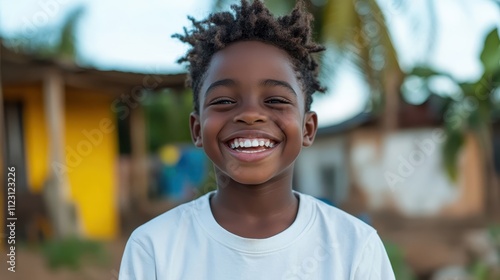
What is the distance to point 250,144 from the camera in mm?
1737

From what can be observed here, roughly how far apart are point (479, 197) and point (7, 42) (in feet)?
38.9

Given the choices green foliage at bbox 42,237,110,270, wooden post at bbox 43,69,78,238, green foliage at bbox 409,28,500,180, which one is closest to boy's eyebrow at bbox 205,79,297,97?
green foliage at bbox 42,237,110,270

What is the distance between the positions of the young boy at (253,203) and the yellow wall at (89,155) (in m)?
8.84

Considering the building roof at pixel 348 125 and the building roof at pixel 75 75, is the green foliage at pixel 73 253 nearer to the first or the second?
the building roof at pixel 75 75

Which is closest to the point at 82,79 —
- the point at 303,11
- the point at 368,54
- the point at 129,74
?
the point at 129,74

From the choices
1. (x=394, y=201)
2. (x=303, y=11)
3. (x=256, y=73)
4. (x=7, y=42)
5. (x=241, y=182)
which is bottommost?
(x=394, y=201)

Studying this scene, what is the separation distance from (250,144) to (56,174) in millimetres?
7468

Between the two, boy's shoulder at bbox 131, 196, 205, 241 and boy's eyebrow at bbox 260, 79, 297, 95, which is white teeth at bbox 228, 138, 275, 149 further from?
boy's shoulder at bbox 131, 196, 205, 241

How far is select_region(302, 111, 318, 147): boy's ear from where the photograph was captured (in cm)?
198

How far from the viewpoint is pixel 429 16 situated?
890 centimetres

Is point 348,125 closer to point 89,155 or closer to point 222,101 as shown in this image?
point 89,155

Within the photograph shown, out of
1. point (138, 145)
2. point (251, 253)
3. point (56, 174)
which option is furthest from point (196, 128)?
point (138, 145)

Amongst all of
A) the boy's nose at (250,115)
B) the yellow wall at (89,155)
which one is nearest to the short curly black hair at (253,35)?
the boy's nose at (250,115)

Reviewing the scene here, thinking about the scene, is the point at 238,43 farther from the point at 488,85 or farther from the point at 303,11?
the point at 488,85
